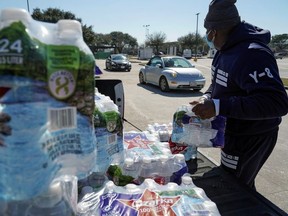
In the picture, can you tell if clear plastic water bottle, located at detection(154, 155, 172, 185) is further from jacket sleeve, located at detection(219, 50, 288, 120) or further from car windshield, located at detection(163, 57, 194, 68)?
car windshield, located at detection(163, 57, 194, 68)

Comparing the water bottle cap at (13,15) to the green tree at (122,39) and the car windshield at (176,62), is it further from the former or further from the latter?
the green tree at (122,39)

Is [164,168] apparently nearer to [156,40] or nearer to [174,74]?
[174,74]

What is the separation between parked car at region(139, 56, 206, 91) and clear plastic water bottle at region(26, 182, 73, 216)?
1054 cm

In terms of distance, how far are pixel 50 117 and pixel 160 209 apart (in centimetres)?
63

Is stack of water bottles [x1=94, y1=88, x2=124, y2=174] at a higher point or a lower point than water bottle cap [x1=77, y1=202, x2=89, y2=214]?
higher

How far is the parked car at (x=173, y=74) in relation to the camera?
11.3 m

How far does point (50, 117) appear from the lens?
0.82 metres

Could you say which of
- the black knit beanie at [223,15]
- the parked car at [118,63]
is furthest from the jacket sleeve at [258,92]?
the parked car at [118,63]

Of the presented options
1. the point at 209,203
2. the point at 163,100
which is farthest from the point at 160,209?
the point at 163,100

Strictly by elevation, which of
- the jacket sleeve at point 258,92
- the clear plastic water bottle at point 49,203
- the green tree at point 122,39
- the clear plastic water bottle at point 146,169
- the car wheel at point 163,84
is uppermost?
the green tree at point 122,39

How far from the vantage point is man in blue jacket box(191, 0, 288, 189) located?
1.61m

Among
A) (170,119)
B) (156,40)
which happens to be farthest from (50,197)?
(156,40)

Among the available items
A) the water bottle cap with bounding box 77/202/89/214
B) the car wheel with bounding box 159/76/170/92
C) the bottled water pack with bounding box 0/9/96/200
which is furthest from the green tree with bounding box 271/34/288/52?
the bottled water pack with bounding box 0/9/96/200

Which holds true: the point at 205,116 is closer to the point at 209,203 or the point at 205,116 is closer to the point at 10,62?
the point at 209,203
